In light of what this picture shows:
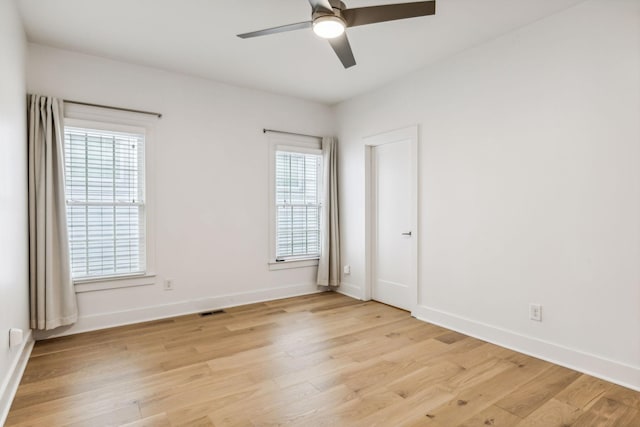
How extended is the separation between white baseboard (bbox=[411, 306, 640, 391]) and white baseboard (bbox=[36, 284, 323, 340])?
6.23 ft

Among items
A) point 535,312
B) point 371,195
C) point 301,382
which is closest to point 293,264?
point 371,195

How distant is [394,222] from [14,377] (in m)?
3.65

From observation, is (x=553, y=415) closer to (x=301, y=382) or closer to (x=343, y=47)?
(x=301, y=382)

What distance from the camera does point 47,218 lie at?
312 cm

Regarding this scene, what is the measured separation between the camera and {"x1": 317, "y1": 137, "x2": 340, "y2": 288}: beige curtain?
4883 mm

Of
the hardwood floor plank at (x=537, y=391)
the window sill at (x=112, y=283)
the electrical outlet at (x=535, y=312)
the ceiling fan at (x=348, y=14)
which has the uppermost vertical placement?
the ceiling fan at (x=348, y=14)

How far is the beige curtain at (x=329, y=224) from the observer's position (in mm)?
4883

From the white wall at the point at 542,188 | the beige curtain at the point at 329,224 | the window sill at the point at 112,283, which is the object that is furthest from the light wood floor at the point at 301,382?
the beige curtain at the point at 329,224

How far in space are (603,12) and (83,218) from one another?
4.61m

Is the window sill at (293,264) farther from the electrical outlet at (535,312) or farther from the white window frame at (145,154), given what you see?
the electrical outlet at (535,312)

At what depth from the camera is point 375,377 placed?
98.0 inches

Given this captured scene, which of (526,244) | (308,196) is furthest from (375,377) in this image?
(308,196)

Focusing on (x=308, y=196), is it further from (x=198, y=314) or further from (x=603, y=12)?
(x=603, y=12)

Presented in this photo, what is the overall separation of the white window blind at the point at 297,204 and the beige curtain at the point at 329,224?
16 cm
